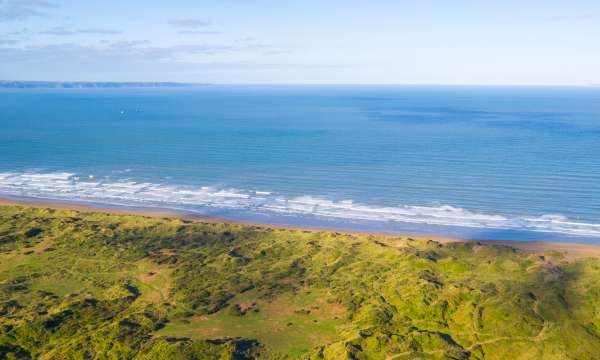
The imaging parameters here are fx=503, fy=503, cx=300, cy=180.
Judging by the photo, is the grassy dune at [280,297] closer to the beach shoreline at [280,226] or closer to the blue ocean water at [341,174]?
the beach shoreline at [280,226]

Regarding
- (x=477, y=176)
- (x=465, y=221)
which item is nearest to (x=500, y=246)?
(x=465, y=221)

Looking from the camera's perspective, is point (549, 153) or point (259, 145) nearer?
point (549, 153)

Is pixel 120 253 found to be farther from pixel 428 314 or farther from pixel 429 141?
pixel 429 141

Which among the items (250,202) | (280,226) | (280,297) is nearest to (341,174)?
(250,202)

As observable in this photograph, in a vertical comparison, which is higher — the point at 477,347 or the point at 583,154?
the point at 583,154

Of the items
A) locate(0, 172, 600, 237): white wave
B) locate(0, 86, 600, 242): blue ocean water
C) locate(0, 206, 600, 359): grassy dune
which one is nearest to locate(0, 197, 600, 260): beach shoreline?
locate(0, 86, 600, 242): blue ocean water

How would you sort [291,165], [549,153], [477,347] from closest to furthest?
[477,347] < [291,165] < [549,153]

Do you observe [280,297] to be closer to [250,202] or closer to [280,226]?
[280,226]
